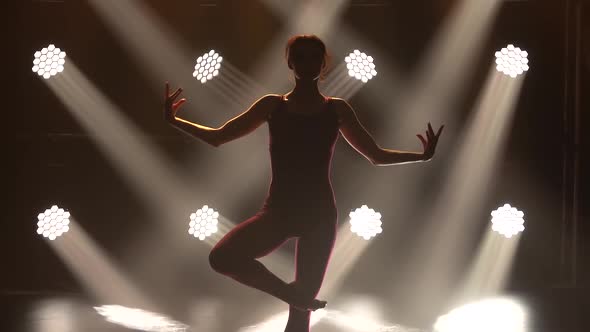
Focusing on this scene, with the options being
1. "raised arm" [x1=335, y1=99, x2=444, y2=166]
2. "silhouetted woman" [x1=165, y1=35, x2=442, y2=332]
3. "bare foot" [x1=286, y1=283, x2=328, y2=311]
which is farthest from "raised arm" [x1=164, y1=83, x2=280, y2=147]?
"bare foot" [x1=286, y1=283, x2=328, y2=311]

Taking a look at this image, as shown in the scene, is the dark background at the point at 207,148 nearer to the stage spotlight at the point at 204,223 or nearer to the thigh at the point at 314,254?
the stage spotlight at the point at 204,223

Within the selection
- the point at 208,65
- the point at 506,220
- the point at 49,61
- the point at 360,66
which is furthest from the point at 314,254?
the point at 49,61

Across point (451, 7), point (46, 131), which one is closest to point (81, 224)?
point (46, 131)

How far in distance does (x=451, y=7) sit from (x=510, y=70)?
595 millimetres

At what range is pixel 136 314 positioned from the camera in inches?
129

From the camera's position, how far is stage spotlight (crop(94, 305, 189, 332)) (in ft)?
9.78

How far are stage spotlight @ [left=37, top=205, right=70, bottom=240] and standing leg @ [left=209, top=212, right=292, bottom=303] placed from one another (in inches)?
94.9

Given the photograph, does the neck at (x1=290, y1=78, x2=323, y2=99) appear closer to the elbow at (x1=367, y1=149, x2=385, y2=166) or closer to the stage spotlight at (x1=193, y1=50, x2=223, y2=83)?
the elbow at (x1=367, y1=149, x2=385, y2=166)

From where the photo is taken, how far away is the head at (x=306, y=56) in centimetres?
220

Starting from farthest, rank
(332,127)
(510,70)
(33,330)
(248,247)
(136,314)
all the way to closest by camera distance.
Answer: (510,70), (136,314), (33,330), (332,127), (248,247)

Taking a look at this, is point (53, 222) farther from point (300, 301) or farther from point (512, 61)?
point (512, 61)

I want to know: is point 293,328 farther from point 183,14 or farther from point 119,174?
point 183,14

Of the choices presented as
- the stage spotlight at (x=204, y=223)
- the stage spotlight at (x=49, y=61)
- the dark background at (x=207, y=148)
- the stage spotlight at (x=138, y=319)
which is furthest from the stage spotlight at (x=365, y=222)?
the stage spotlight at (x=49, y=61)

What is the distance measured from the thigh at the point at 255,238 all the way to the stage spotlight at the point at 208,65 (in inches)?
82.5
